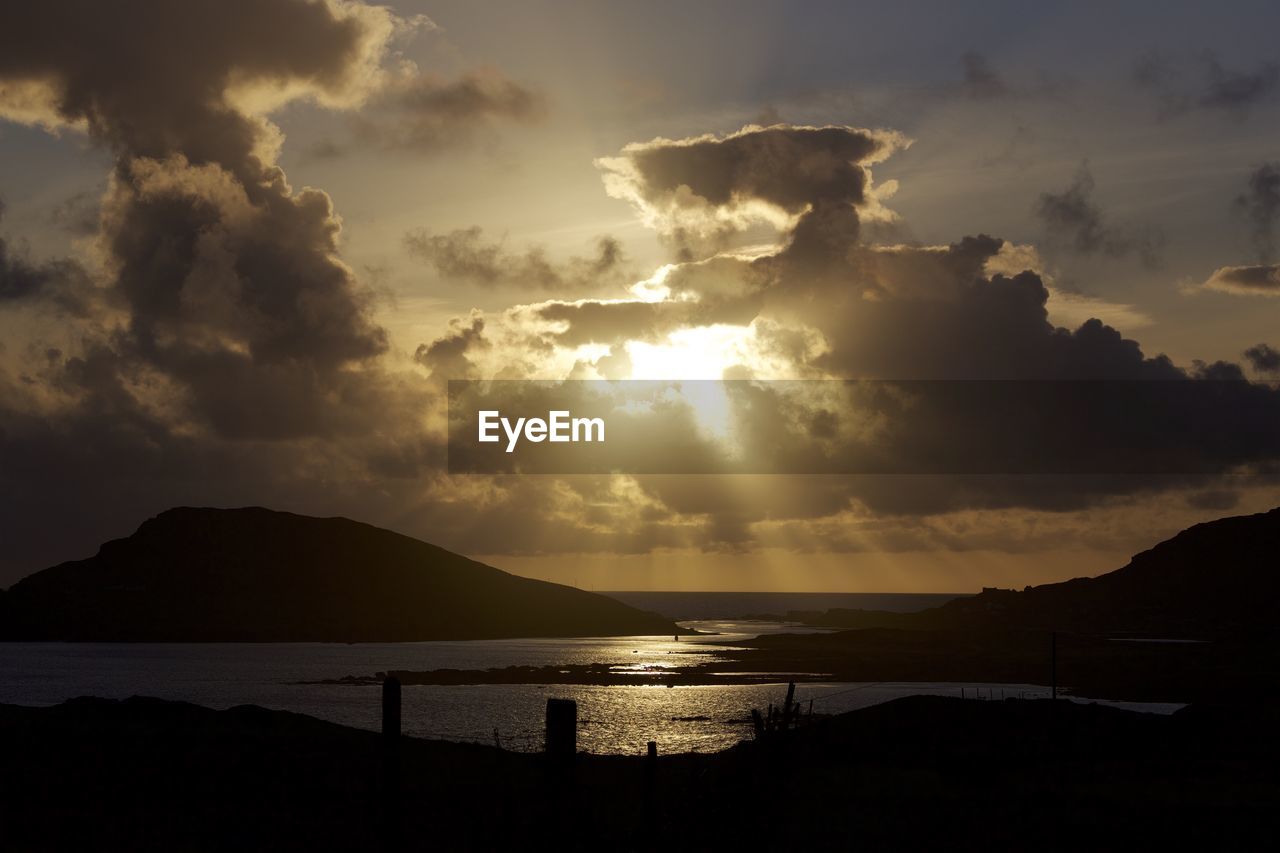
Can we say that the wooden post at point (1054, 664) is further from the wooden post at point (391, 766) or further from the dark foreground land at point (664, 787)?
the wooden post at point (391, 766)

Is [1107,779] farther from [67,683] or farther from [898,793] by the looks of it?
[67,683]

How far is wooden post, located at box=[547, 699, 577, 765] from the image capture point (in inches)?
524

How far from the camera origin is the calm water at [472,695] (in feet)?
303

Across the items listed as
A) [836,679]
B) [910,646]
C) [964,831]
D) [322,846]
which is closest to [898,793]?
[964,831]

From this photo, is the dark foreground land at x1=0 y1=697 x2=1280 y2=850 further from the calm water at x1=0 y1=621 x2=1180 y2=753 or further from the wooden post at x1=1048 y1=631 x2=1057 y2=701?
the calm water at x1=0 y1=621 x2=1180 y2=753

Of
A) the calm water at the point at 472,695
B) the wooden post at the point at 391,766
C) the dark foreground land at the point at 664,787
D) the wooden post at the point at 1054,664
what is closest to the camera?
the wooden post at the point at 391,766

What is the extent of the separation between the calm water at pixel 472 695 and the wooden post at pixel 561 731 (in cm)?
5915

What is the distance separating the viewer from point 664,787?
45.0 m

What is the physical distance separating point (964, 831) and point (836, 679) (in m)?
103

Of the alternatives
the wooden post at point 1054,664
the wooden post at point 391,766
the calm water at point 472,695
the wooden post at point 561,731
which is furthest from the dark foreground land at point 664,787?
the calm water at point 472,695

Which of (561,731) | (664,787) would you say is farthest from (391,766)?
(664,787)

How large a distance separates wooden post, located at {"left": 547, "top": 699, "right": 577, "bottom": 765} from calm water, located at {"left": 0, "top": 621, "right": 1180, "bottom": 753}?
5915 centimetres

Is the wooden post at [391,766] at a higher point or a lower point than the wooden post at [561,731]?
lower

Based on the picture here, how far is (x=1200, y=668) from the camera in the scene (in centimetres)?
12738
